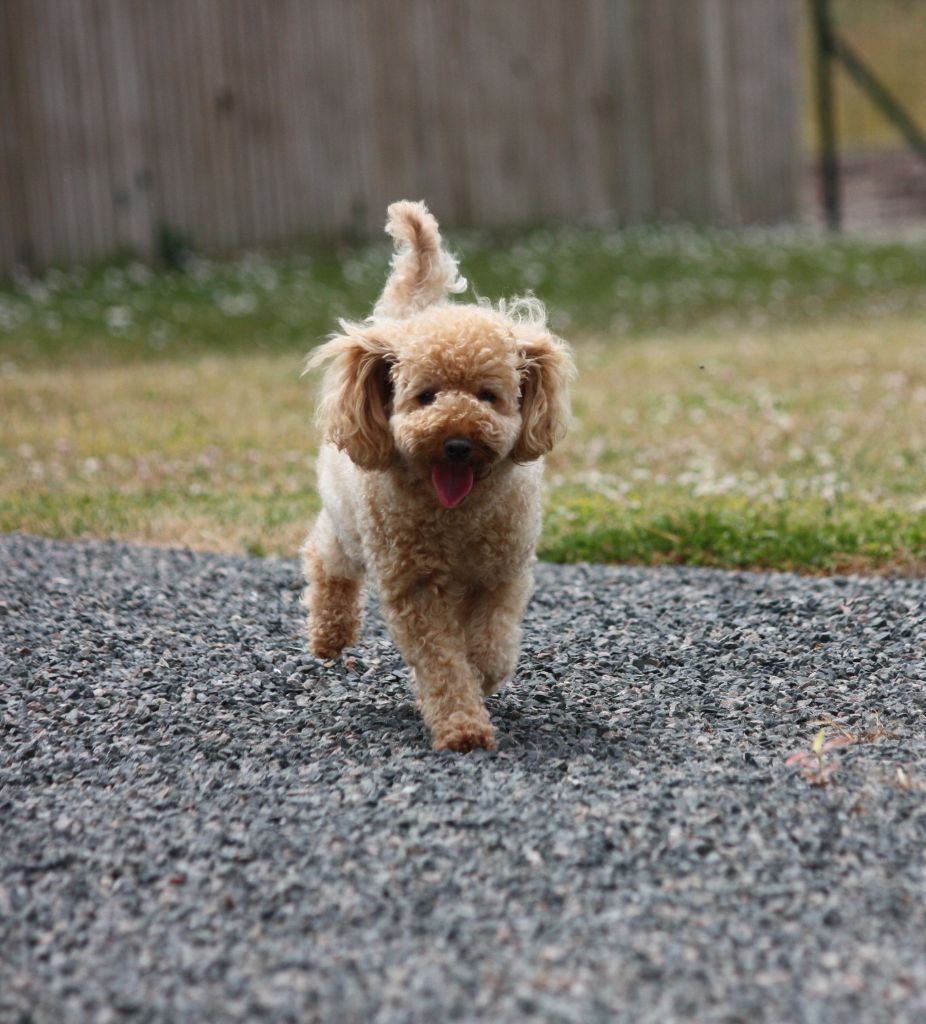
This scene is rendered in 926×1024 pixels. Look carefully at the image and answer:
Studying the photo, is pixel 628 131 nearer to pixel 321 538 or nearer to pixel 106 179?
pixel 106 179

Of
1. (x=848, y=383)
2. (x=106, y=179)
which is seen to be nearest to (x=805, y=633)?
(x=848, y=383)

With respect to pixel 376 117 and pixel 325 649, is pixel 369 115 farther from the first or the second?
pixel 325 649

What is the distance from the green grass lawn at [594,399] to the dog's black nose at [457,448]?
2.21m

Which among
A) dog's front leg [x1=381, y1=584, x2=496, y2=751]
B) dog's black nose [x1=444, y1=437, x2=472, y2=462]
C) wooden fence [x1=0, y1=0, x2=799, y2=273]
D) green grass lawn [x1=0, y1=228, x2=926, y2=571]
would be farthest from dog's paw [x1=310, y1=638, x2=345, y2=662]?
wooden fence [x1=0, y1=0, x2=799, y2=273]

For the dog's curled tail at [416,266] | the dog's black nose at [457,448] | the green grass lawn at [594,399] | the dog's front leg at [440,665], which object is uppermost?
the dog's curled tail at [416,266]

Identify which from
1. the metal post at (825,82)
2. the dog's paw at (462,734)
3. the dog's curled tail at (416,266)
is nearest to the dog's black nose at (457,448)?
the dog's paw at (462,734)

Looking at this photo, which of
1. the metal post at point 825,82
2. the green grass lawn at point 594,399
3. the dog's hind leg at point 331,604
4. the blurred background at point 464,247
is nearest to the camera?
the dog's hind leg at point 331,604

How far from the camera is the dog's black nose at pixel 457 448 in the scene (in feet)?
11.6

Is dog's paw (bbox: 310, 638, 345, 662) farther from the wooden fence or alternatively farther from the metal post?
the metal post

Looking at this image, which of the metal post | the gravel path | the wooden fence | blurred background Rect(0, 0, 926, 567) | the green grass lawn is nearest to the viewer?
the gravel path

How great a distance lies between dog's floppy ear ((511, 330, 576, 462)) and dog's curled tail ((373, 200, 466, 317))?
56 centimetres

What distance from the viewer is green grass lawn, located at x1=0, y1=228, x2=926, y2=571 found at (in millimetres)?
5941

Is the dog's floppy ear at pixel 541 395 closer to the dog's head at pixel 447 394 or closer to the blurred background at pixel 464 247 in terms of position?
the dog's head at pixel 447 394

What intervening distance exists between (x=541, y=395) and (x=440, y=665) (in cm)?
75
